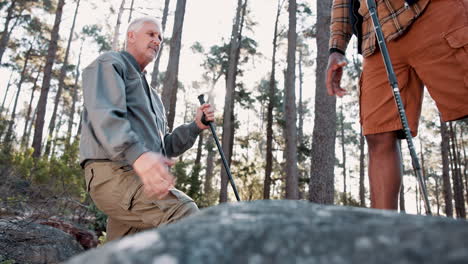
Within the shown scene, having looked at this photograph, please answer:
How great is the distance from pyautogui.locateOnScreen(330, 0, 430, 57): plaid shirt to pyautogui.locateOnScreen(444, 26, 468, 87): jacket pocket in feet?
0.78

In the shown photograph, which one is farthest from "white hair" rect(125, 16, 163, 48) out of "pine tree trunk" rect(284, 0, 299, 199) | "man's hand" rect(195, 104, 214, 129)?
"pine tree trunk" rect(284, 0, 299, 199)

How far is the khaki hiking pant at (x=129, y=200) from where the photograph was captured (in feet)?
7.02

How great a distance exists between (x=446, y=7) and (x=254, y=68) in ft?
65.2

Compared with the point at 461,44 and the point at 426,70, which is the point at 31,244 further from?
the point at 461,44

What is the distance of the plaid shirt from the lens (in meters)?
2.10

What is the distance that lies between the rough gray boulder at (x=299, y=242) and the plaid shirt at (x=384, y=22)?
1865 millimetres

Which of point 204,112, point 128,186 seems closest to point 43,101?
point 204,112

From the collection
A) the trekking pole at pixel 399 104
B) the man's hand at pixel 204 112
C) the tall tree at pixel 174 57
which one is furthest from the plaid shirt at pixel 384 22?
the tall tree at pixel 174 57

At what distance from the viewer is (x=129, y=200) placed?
2176mm

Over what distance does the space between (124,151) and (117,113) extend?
32 centimetres

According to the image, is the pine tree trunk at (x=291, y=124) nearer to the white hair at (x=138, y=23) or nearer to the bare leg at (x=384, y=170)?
the white hair at (x=138, y=23)

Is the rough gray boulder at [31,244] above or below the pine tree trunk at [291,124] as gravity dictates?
below

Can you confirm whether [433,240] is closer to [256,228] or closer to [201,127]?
[256,228]

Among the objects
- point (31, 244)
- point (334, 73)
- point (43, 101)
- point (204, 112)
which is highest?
point (43, 101)
